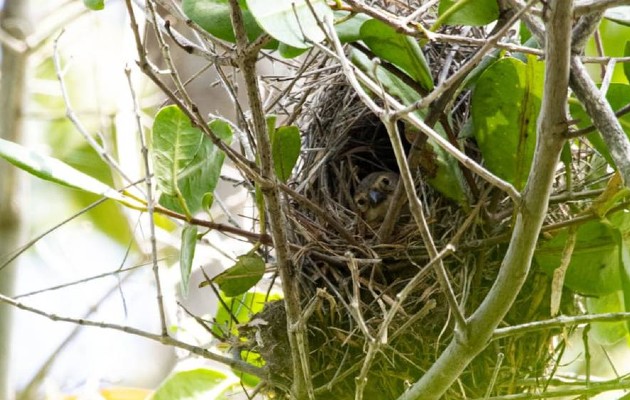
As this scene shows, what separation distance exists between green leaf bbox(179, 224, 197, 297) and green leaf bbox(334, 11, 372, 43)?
0.33 meters

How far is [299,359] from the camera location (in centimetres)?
115

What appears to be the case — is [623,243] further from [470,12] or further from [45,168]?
[45,168]

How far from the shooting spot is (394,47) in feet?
3.74

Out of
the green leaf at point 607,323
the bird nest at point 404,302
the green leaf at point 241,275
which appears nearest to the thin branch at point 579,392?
the bird nest at point 404,302

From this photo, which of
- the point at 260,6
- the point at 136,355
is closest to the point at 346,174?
the point at 260,6

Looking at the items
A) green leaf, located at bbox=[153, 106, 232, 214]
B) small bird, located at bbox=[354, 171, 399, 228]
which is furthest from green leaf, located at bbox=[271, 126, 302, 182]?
small bird, located at bbox=[354, 171, 399, 228]

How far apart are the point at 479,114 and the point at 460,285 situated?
256 millimetres

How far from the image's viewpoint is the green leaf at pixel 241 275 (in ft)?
4.17

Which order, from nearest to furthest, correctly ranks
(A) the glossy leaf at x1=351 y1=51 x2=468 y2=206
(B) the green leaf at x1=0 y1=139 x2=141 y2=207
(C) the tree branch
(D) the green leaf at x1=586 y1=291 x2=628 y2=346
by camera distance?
(C) the tree branch < (B) the green leaf at x1=0 y1=139 x2=141 y2=207 < (A) the glossy leaf at x1=351 y1=51 x2=468 y2=206 < (D) the green leaf at x1=586 y1=291 x2=628 y2=346

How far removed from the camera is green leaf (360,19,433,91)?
3.71ft

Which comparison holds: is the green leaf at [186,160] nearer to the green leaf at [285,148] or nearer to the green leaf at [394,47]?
the green leaf at [285,148]

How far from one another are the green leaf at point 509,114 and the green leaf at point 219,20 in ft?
1.05

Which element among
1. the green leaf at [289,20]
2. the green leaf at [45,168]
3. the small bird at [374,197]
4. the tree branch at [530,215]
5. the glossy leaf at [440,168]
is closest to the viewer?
the tree branch at [530,215]

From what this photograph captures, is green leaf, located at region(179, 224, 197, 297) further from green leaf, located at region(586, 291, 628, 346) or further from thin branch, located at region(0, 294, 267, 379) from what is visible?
green leaf, located at region(586, 291, 628, 346)
